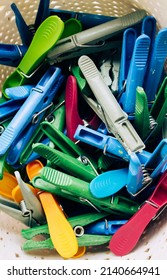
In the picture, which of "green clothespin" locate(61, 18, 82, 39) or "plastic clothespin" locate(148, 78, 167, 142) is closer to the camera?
"plastic clothespin" locate(148, 78, 167, 142)

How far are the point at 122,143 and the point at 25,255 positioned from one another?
0.26 meters

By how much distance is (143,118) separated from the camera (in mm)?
852

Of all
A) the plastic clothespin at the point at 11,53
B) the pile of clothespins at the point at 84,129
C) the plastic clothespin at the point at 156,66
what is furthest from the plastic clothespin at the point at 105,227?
the plastic clothespin at the point at 11,53

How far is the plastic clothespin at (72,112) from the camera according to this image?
922 millimetres

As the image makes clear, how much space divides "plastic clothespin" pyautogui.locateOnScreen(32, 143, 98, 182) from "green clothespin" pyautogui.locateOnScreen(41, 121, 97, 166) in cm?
2

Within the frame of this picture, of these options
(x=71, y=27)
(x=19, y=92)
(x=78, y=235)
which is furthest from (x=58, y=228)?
(x=71, y=27)

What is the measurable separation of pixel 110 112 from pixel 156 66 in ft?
0.37

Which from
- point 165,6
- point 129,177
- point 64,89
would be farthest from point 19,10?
point 129,177

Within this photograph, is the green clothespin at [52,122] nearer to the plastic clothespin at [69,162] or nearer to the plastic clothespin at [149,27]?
the plastic clothespin at [69,162]

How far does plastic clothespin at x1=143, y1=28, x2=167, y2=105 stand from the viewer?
839mm

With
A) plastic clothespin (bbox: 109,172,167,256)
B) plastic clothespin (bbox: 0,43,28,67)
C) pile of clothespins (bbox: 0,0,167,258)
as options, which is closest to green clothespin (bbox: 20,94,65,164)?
pile of clothespins (bbox: 0,0,167,258)

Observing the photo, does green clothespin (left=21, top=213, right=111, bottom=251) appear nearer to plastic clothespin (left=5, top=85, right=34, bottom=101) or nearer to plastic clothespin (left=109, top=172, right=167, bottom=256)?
plastic clothespin (left=109, top=172, right=167, bottom=256)

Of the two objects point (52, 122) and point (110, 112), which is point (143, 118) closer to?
point (110, 112)
